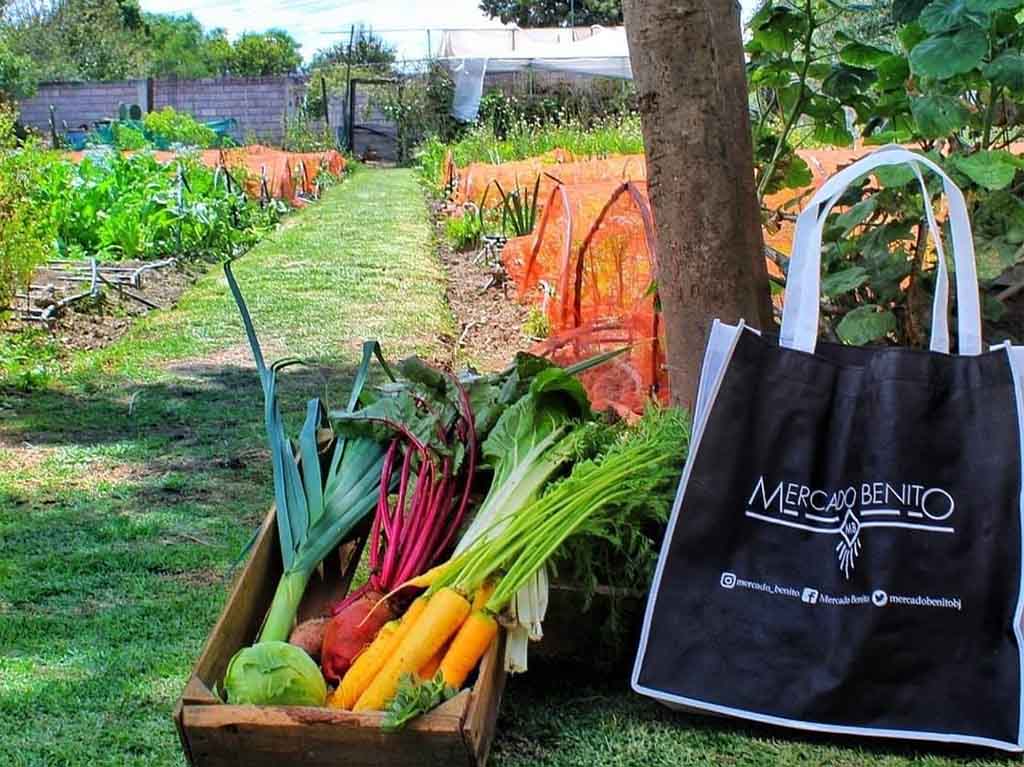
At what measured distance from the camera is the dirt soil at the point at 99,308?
25.1 feet

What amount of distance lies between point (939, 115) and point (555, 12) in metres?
60.6

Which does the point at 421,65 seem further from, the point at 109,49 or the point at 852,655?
the point at 109,49

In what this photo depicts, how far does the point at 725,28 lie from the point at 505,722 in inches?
60.8

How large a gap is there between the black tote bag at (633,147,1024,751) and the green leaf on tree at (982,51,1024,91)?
1.87 ft

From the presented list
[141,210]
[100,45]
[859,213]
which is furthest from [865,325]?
[100,45]

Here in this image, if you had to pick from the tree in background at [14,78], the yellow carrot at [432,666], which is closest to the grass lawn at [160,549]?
the yellow carrot at [432,666]

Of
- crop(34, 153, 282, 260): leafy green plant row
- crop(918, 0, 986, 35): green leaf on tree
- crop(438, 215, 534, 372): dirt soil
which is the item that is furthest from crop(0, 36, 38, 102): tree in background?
crop(918, 0, 986, 35): green leaf on tree

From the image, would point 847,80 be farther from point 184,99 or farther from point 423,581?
point 184,99

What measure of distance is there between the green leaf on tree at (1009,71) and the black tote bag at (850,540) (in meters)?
0.57

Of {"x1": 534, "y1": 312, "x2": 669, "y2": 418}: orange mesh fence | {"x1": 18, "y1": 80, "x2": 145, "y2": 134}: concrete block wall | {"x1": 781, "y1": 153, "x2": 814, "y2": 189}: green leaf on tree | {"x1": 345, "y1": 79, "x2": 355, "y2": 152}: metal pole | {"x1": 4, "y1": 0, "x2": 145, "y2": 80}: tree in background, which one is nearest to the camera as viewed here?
{"x1": 781, "y1": 153, "x2": 814, "y2": 189}: green leaf on tree

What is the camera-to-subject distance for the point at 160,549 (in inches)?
151

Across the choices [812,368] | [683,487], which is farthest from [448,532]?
[812,368]

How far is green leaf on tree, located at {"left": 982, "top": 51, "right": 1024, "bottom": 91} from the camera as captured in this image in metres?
2.83

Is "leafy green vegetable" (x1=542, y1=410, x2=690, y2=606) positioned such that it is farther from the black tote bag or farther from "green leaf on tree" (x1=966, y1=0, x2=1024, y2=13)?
"green leaf on tree" (x1=966, y1=0, x2=1024, y2=13)
